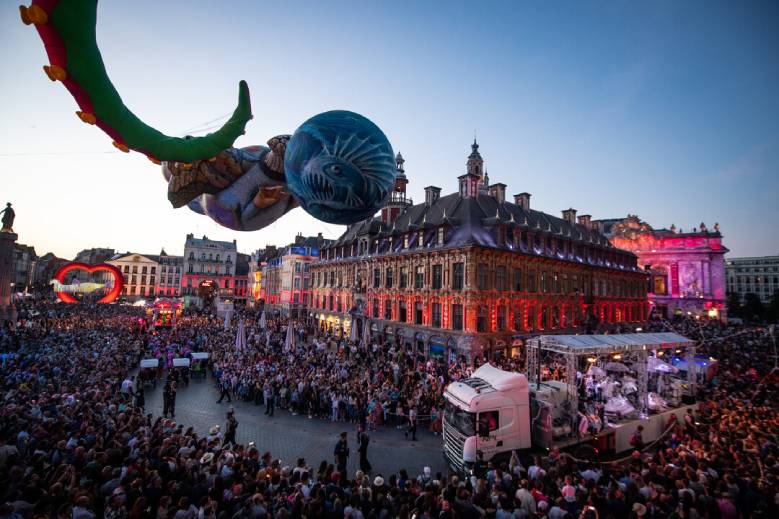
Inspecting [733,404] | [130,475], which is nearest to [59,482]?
[130,475]

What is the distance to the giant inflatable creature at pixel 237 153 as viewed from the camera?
253 cm

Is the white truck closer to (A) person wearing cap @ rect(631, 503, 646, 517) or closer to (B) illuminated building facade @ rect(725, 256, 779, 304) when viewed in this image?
(A) person wearing cap @ rect(631, 503, 646, 517)

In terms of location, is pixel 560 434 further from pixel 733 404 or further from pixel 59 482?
pixel 59 482

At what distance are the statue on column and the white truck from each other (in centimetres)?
3210

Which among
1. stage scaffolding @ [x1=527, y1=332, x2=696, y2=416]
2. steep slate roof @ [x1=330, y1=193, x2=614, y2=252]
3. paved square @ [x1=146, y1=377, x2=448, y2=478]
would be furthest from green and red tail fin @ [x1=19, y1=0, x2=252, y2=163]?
steep slate roof @ [x1=330, y1=193, x2=614, y2=252]

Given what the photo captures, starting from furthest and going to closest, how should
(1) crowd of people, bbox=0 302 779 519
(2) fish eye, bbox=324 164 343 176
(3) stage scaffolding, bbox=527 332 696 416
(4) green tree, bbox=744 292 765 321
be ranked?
(4) green tree, bbox=744 292 765 321
(3) stage scaffolding, bbox=527 332 696 416
(1) crowd of people, bbox=0 302 779 519
(2) fish eye, bbox=324 164 343 176

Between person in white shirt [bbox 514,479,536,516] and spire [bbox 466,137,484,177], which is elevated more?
spire [bbox 466,137,484,177]

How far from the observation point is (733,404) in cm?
1633

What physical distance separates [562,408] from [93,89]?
1573cm

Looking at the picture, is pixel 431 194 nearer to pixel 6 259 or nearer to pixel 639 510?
pixel 639 510

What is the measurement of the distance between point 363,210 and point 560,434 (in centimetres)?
1318

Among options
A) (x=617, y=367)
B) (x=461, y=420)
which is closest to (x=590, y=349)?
(x=617, y=367)

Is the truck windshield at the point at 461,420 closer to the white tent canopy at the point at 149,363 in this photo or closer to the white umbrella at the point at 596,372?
the white umbrella at the point at 596,372

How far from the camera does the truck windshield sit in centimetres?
1159
